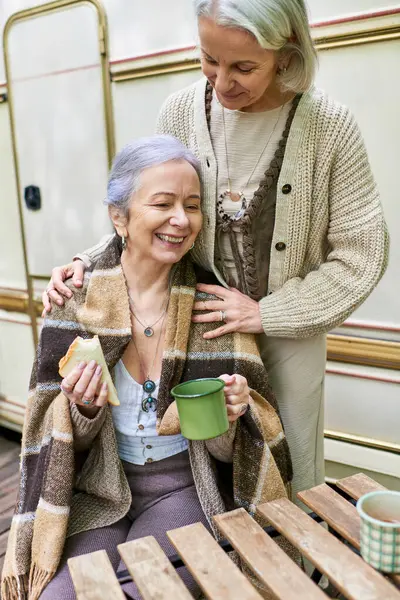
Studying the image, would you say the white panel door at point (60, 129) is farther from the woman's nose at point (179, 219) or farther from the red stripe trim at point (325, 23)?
the woman's nose at point (179, 219)

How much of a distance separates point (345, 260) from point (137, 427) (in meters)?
0.73

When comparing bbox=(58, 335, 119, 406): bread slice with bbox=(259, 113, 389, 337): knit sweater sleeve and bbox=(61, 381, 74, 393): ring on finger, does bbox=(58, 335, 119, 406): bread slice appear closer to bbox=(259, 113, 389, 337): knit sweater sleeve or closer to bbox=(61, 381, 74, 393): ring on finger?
bbox=(61, 381, 74, 393): ring on finger

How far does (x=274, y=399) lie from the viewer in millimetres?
1722

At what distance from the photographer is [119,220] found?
1710mm

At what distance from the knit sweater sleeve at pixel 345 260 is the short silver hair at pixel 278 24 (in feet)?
0.63

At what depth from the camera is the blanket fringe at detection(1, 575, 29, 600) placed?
155 centimetres

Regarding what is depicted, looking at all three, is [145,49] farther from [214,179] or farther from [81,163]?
[214,179]

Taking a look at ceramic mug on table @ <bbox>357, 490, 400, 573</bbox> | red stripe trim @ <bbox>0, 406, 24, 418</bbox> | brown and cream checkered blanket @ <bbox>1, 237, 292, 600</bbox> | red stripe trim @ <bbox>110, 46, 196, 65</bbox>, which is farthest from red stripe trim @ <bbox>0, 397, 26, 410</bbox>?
ceramic mug on table @ <bbox>357, 490, 400, 573</bbox>

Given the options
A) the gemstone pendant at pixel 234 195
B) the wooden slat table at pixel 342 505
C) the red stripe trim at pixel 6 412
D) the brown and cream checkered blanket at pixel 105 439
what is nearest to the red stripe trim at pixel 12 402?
the red stripe trim at pixel 6 412

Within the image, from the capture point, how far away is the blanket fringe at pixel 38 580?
1474 mm

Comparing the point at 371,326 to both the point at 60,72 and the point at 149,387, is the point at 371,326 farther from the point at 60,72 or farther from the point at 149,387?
the point at 60,72

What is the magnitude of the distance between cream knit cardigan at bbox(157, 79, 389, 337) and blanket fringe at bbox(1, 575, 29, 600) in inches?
35.6

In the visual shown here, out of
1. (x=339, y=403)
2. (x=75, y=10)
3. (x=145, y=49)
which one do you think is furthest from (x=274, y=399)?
(x=75, y=10)

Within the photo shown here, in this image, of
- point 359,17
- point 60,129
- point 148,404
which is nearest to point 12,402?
point 60,129
